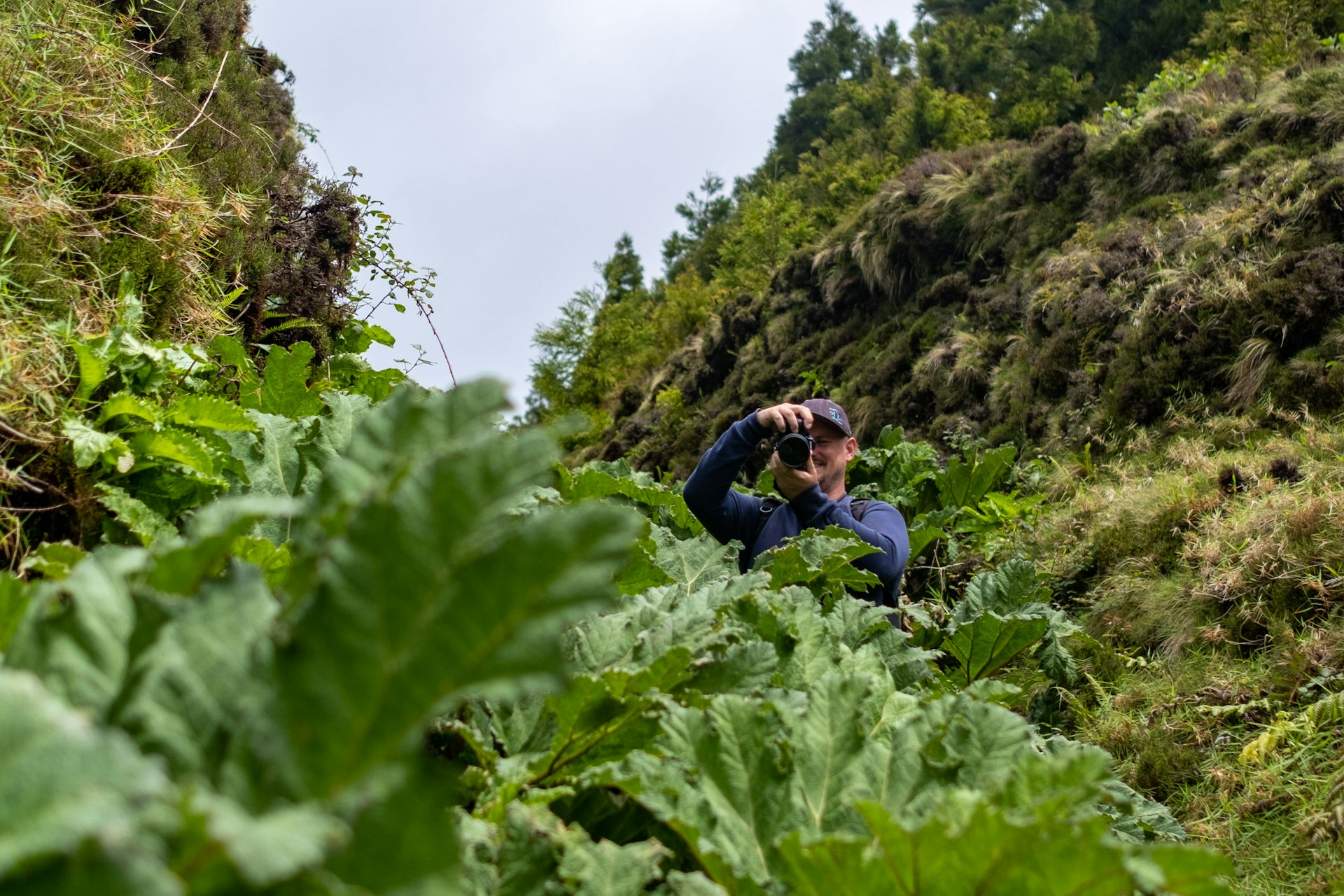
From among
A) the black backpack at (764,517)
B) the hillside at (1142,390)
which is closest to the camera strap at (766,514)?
the black backpack at (764,517)

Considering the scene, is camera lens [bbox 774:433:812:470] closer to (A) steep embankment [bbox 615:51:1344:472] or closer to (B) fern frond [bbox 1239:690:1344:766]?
(B) fern frond [bbox 1239:690:1344:766]

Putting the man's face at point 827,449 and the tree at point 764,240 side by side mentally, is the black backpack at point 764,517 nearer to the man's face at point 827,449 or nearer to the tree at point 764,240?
the man's face at point 827,449

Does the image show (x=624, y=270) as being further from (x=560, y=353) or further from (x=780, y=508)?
(x=780, y=508)

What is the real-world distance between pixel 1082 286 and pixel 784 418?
509 cm

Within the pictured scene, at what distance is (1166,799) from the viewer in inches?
103

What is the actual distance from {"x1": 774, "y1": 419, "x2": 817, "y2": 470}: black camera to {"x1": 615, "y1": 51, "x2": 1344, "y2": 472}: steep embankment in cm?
304

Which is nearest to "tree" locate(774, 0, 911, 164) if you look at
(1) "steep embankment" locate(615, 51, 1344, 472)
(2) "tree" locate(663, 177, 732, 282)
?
(2) "tree" locate(663, 177, 732, 282)

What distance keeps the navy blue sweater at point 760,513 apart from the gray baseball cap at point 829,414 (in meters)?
0.37

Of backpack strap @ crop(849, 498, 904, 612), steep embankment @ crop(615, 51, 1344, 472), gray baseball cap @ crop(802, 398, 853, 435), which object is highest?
steep embankment @ crop(615, 51, 1344, 472)

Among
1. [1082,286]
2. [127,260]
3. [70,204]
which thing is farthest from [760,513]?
[1082,286]

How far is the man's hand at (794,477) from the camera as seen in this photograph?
327 centimetres

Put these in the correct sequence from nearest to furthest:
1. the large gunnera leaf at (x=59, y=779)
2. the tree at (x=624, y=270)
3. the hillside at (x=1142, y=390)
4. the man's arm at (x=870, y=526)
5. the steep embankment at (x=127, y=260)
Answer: the large gunnera leaf at (x=59, y=779)
the steep embankment at (x=127, y=260)
the hillside at (x=1142, y=390)
the man's arm at (x=870, y=526)
the tree at (x=624, y=270)

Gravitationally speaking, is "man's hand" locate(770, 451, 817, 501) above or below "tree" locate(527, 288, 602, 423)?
below

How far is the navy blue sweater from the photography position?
10.4 ft
